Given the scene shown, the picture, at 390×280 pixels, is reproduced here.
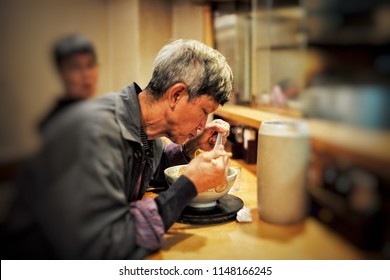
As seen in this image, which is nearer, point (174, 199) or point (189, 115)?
point (174, 199)

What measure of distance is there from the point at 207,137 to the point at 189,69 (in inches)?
18.9

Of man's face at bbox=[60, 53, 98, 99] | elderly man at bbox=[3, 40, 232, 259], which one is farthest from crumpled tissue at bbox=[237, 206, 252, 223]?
man's face at bbox=[60, 53, 98, 99]

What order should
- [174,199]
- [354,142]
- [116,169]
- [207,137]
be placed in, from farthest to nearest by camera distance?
[207,137] < [174,199] < [116,169] < [354,142]

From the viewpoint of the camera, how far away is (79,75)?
2.47ft

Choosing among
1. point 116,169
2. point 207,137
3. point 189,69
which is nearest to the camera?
point 116,169

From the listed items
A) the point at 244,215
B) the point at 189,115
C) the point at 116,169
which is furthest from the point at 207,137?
the point at 116,169

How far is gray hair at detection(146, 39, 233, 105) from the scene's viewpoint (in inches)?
41.3

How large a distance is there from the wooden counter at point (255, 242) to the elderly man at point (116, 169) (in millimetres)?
92

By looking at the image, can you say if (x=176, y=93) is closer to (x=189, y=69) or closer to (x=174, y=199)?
(x=189, y=69)

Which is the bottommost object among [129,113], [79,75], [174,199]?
[174,199]

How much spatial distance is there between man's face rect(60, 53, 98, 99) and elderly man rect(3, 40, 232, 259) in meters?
0.03

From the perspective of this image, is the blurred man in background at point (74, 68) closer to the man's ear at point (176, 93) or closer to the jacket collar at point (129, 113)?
the jacket collar at point (129, 113)
